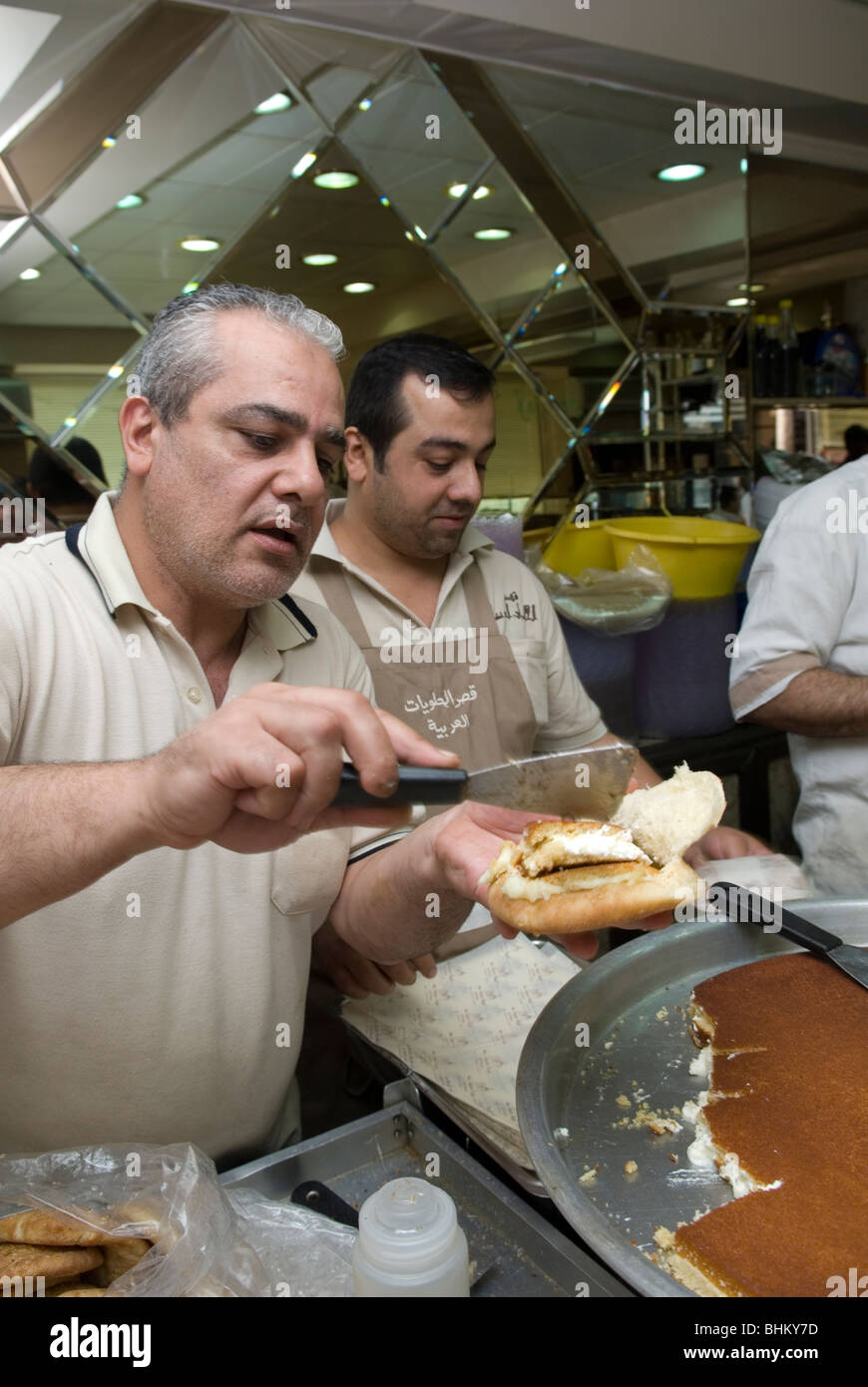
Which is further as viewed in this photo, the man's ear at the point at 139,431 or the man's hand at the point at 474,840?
the man's ear at the point at 139,431

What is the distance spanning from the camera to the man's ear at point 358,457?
2630 mm

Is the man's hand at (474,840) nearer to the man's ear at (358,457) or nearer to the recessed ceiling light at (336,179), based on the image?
the man's ear at (358,457)

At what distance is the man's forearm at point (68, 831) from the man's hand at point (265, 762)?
28mm

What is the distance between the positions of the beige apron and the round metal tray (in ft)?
3.31

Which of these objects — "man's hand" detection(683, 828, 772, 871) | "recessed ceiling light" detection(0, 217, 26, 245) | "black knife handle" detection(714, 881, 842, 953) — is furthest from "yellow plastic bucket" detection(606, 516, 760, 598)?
"black knife handle" detection(714, 881, 842, 953)

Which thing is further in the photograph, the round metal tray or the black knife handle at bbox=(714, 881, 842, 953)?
the black knife handle at bbox=(714, 881, 842, 953)

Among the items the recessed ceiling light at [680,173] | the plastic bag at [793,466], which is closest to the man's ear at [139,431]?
the recessed ceiling light at [680,173]

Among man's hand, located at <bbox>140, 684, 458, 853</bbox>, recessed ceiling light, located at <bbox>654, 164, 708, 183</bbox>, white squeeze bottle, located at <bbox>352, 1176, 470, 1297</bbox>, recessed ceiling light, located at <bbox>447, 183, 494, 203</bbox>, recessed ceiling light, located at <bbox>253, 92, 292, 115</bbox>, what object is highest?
recessed ceiling light, located at <bbox>654, 164, 708, 183</bbox>

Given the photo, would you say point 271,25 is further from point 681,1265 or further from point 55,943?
point 681,1265

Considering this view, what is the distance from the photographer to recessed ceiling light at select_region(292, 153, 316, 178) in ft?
11.1

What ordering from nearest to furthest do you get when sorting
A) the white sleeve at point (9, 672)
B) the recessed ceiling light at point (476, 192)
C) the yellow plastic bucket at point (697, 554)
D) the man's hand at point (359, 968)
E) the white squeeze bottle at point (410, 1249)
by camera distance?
the white squeeze bottle at point (410, 1249) < the white sleeve at point (9, 672) < the man's hand at point (359, 968) < the yellow plastic bucket at point (697, 554) < the recessed ceiling light at point (476, 192)

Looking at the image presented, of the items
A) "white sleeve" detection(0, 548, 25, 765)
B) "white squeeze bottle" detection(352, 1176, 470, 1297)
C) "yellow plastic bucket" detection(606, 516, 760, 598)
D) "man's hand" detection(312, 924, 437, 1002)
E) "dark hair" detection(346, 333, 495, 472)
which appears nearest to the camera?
"white squeeze bottle" detection(352, 1176, 470, 1297)

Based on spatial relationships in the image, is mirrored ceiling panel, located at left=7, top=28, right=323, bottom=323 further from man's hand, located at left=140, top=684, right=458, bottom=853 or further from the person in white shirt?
man's hand, located at left=140, top=684, right=458, bottom=853
